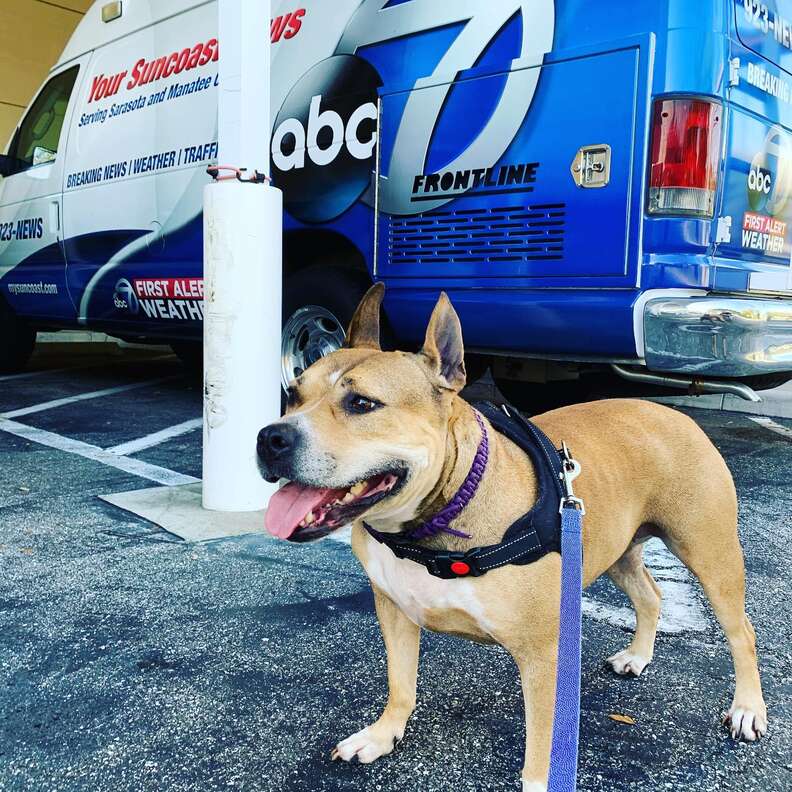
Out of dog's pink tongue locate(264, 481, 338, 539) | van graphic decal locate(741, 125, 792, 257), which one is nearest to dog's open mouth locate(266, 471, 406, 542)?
dog's pink tongue locate(264, 481, 338, 539)

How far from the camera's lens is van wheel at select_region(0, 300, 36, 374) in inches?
319

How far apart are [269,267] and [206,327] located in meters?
0.41

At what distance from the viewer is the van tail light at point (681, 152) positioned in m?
3.59

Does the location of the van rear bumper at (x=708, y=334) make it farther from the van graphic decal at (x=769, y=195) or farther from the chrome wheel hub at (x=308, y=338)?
the chrome wheel hub at (x=308, y=338)

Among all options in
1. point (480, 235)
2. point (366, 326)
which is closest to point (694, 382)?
point (480, 235)

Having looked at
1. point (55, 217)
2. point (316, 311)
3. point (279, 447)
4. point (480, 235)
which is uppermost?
point (55, 217)

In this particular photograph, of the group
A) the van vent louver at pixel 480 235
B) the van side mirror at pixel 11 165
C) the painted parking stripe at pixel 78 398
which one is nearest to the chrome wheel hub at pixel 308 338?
the van vent louver at pixel 480 235

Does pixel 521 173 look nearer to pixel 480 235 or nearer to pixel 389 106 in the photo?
pixel 480 235

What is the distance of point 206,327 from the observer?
12.2 feet

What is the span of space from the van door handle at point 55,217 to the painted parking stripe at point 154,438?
2.27m

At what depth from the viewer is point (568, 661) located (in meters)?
1.58

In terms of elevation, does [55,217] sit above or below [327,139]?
below

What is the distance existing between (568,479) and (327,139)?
3594 mm

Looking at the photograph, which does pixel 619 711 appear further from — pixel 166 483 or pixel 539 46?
pixel 539 46
